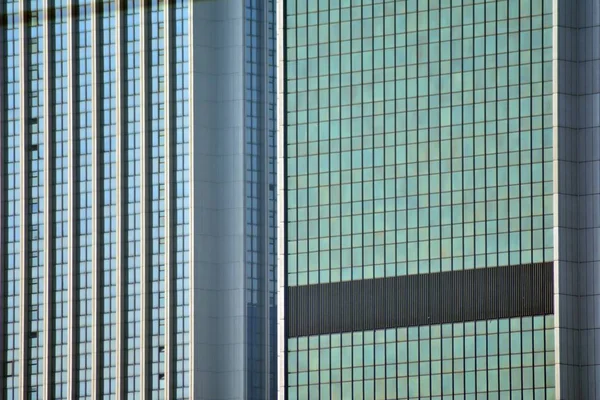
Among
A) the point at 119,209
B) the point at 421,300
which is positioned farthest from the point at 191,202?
the point at 421,300

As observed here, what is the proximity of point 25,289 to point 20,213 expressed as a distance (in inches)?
214

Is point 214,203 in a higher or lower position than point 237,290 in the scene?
higher

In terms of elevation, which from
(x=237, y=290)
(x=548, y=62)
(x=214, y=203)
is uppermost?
(x=548, y=62)

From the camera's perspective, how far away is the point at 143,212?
9525 cm

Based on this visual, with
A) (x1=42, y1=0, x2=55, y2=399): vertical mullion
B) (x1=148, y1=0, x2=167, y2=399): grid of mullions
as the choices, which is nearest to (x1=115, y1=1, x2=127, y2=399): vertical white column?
(x1=148, y1=0, x2=167, y2=399): grid of mullions

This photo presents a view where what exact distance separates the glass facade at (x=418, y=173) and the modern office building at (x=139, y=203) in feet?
94.3

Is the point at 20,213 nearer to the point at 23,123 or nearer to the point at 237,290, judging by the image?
the point at 23,123

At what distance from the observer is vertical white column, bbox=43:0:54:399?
9569 cm

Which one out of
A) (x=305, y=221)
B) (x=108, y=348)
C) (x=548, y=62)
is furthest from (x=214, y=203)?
(x=548, y=62)

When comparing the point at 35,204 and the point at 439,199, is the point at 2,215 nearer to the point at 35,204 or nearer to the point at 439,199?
the point at 35,204

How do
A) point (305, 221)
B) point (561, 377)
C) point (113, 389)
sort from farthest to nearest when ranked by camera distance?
point (113, 389), point (305, 221), point (561, 377)

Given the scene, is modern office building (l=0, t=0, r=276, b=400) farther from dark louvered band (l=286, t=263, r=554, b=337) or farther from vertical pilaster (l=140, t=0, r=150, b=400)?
dark louvered band (l=286, t=263, r=554, b=337)

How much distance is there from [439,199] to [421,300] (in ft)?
14.8

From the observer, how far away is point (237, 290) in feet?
313
